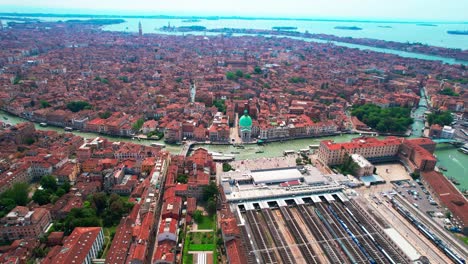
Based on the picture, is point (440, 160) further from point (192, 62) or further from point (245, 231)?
point (192, 62)

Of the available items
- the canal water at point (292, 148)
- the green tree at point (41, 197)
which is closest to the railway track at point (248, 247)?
the canal water at point (292, 148)

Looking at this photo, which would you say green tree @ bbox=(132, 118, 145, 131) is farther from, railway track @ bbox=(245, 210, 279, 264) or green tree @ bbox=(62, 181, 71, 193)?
railway track @ bbox=(245, 210, 279, 264)

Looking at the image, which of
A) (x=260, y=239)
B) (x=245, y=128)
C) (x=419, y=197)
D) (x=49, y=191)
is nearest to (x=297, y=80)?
(x=245, y=128)

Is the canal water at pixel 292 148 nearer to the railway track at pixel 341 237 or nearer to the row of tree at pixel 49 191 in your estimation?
the railway track at pixel 341 237

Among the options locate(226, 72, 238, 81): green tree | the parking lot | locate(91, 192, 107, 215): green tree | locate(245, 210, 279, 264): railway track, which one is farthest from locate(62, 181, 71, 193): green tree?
locate(226, 72, 238, 81): green tree

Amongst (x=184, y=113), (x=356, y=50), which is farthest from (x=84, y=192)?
(x=356, y=50)

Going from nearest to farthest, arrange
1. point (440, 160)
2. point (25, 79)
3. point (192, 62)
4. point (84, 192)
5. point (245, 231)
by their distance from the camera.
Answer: point (245, 231) → point (84, 192) → point (440, 160) → point (25, 79) → point (192, 62)
